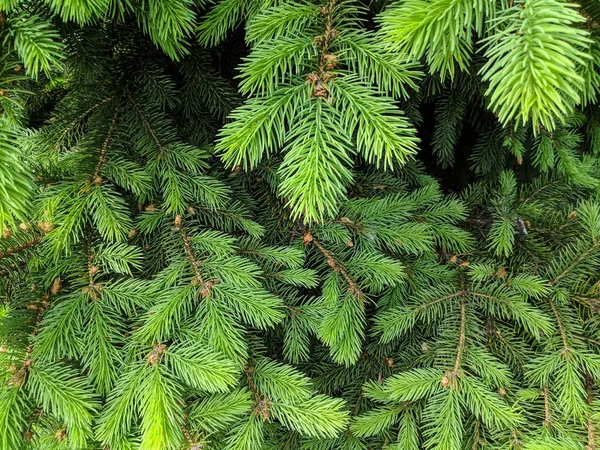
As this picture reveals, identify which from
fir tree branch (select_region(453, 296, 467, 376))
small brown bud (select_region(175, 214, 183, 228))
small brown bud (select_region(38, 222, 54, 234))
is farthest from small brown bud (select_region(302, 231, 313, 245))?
small brown bud (select_region(38, 222, 54, 234))

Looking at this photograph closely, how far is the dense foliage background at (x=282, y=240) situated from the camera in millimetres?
737

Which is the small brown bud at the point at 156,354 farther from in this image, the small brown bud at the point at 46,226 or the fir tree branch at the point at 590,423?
the fir tree branch at the point at 590,423

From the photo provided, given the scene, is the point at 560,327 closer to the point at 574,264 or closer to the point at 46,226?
the point at 574,264

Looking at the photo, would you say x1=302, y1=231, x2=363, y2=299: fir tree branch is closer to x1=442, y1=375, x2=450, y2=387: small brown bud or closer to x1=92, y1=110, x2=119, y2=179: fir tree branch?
x1=442, y1=375, x2=450, y2=387: small brown bud

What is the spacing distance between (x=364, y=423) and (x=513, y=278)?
0.63 meters

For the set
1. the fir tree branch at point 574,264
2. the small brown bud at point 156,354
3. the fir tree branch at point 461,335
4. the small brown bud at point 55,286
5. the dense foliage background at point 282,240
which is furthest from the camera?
the fir tree branch at point 574,264

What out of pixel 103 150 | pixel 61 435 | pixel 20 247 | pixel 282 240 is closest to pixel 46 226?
pixel 20 247

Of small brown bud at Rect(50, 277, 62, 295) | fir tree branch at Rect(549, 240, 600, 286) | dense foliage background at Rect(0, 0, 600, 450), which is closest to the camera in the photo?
dense foliage background at Rect(0, 0, 600, 450)

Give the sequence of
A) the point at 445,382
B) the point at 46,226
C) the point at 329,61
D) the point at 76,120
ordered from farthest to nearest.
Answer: the point at 76,120
the point at 445,382
the point at 46,226
the point at 329,61

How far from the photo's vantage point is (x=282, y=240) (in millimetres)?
1280

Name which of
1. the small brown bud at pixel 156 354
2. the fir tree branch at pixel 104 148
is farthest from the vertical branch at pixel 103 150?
Answer: the small brown bud at pixel 156 354

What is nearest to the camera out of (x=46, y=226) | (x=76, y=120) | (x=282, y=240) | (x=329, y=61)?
(x=329, y=61)

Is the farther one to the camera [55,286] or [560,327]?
[560,327]

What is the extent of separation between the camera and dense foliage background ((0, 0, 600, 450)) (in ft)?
2.42
